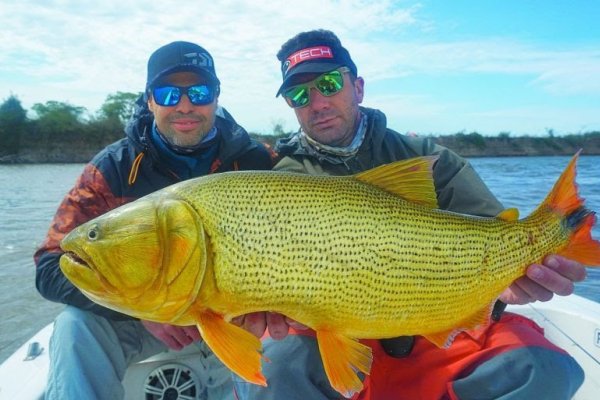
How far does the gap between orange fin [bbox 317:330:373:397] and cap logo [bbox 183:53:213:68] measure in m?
2.32

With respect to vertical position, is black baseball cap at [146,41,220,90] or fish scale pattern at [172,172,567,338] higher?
black baseball cap at [146,41,220,90]

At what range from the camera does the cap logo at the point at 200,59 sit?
366 cm

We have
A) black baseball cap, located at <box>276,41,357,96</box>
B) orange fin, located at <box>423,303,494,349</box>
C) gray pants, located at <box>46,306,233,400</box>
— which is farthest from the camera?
black baseball cap, located at <box>276,41,357,96</box>

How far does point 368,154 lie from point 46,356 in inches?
105

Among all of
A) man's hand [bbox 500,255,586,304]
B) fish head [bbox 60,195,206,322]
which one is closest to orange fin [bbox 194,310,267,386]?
fish head [bbox 60,195,206,322]

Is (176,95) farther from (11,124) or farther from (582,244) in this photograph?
(11,124)

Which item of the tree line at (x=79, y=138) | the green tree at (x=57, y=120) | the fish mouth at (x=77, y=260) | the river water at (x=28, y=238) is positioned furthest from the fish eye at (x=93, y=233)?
the green tree at (x=57, y=120)

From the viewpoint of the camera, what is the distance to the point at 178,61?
3629 millimetres

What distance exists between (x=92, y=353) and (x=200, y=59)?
2.19 m

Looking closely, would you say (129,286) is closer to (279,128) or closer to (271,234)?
(271,234)

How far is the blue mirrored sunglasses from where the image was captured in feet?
11.9

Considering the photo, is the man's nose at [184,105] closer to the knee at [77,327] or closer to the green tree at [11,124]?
the knee at [77,327]

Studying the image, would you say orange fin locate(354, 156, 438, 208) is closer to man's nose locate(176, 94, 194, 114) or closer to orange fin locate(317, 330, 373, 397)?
orange fin locate(317, 330, 373, 397)

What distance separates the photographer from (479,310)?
8.17 feet
